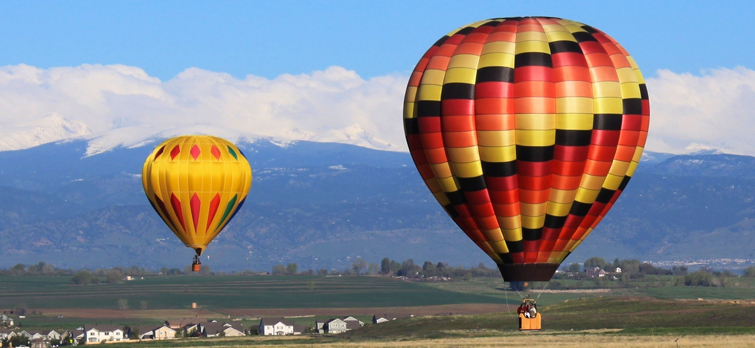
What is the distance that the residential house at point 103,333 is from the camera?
483 ft

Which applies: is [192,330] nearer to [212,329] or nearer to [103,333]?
[212,329]

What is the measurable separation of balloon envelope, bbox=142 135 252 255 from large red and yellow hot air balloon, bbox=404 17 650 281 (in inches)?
1240

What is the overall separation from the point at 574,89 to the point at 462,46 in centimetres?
470

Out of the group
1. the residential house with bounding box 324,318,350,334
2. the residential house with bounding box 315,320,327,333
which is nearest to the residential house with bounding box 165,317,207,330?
the residential house with bounding box 315,320,327,333

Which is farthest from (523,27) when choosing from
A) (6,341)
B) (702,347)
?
(6,341)

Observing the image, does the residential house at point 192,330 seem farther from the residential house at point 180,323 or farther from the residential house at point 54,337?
the residential house at point 54,337

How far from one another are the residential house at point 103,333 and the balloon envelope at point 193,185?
63.6m

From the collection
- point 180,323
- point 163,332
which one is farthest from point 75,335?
point 180,323

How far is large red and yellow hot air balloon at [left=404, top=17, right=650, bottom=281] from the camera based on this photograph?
51625mm

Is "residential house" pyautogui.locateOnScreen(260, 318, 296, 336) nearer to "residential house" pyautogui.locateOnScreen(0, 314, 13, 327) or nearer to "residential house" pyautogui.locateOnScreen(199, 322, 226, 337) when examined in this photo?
"residential house" pyautogui.locateOnScreen(199, 322, 226, 337)

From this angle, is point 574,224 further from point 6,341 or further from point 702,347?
point 6,341

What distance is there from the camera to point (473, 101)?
51.9 metres

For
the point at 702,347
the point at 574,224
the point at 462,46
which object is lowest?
the point at 702,347

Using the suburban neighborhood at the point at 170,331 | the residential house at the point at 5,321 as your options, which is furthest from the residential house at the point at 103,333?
the residential house at the point at 5,321
